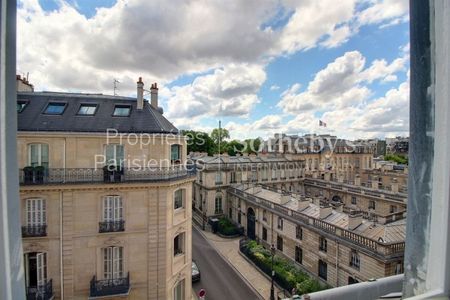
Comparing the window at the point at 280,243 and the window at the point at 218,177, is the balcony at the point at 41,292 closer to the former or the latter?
the window at the point at 280,243

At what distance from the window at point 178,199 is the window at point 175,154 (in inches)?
62.5

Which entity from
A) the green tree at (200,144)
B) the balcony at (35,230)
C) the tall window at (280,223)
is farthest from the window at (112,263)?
the green tree at (200,144)

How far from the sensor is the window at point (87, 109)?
44.6 feet

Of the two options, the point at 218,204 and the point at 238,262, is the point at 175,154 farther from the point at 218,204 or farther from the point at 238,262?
the point at 218,204

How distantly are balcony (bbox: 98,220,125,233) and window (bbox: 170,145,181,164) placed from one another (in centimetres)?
381

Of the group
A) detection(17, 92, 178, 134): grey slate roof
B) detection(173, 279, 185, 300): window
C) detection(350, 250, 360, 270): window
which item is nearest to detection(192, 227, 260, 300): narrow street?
detection(173, 279, 185, 300): window

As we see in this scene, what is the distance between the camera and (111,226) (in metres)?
11.8

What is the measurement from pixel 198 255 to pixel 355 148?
146 feet

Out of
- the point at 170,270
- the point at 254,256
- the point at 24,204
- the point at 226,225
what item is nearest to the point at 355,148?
the point at 226,225

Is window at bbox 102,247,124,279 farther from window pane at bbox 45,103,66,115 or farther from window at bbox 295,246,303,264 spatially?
window at bbox 295,246,303,264

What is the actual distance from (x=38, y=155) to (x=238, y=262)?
17832 mm

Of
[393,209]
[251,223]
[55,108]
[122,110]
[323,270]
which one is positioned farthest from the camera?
[251,223]

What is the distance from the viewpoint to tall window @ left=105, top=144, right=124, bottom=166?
12.2 meters

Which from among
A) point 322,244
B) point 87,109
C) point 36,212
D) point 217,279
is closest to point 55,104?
point 87,109
